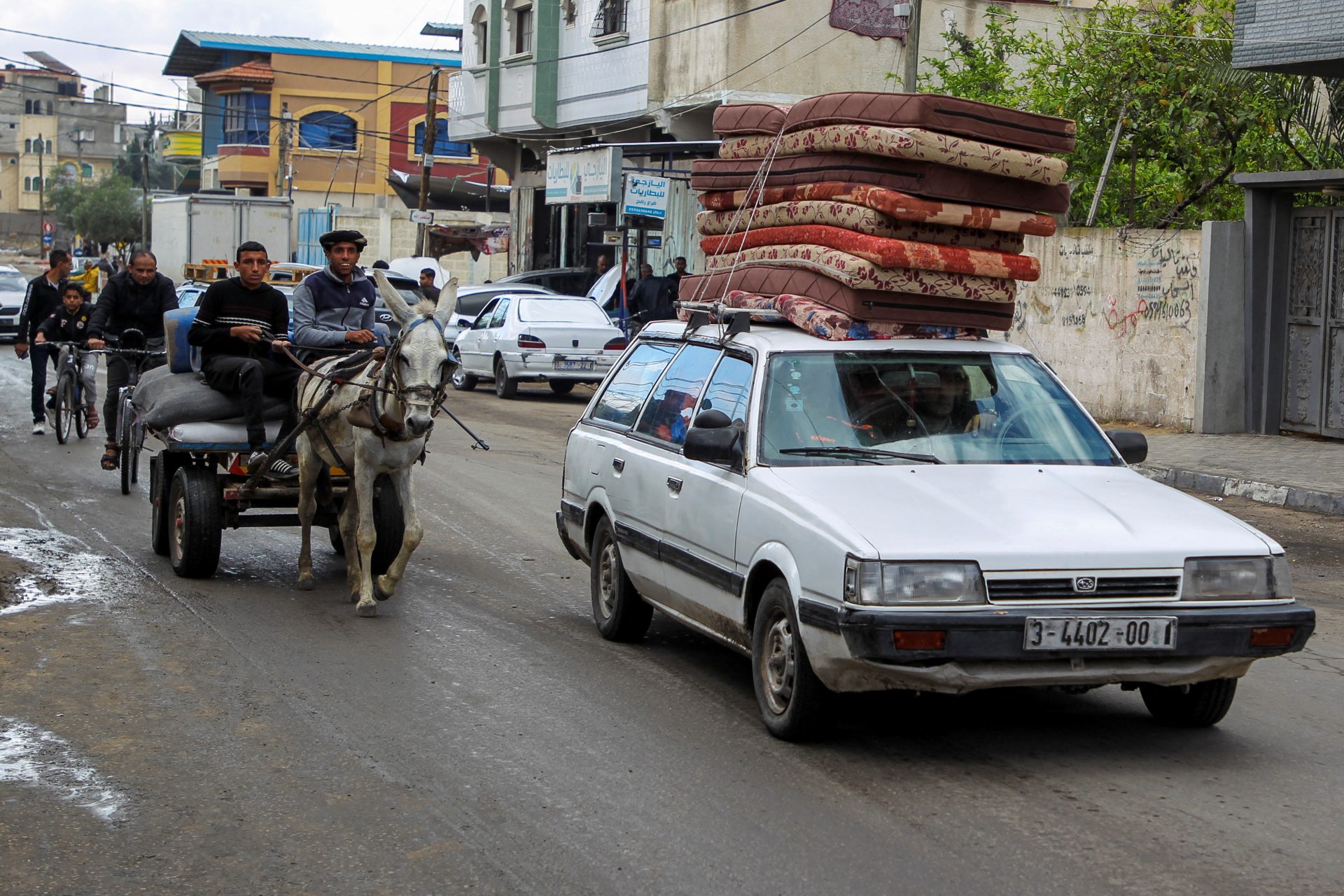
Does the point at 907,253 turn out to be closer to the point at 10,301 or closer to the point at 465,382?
the point at 465,382

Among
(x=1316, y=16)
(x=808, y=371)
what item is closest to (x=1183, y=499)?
(x=808, y=371)

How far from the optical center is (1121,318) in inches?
767

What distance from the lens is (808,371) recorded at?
6.68 meters

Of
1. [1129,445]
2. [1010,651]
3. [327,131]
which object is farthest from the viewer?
[327,131]

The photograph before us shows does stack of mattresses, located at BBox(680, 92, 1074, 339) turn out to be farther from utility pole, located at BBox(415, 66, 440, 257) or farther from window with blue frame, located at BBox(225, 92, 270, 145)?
window with blue frame, located at BBox(225, 92, 270, 145)

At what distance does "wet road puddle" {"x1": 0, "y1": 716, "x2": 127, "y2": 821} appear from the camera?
208 inches

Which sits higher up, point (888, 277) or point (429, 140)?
point (429, 140)

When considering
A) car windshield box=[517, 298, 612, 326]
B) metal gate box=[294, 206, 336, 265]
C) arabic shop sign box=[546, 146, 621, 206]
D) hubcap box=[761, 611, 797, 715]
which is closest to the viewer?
hubcap box=[761, 611, 797, 715]

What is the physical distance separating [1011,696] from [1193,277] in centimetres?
1271

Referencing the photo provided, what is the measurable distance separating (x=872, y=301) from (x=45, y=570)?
549 centimetres

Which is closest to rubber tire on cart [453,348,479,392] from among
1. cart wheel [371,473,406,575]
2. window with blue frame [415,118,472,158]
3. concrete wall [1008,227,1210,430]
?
concrete wall [1008,227,1210,430]

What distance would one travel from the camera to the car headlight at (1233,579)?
18.0 ft

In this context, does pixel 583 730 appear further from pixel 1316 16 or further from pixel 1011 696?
pixel 1316 16

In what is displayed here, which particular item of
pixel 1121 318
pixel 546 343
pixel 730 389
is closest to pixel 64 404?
pixel 546 343
